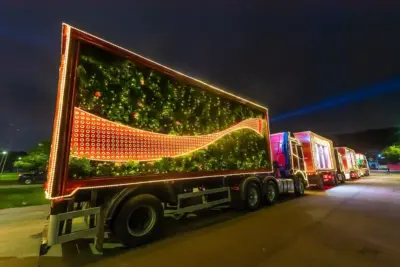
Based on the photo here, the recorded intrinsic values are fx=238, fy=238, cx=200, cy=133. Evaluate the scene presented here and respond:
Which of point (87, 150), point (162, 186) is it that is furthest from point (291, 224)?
point (87, 150)

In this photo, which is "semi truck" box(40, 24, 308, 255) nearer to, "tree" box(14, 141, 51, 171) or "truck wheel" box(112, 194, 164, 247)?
"truck wheel" box(112, 194, 164, 247)

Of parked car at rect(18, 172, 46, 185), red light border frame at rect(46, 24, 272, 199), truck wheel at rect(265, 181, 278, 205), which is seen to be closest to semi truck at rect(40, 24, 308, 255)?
red light border frame at rect(46, 24, 272, 199)

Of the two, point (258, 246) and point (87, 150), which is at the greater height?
point (87, 150)

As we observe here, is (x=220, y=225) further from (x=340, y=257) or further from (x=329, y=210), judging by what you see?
(x=329, y=210)

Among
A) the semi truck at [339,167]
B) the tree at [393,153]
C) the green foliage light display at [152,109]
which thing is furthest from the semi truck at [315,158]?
the tree at [393,153]

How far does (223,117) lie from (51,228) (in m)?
5.62

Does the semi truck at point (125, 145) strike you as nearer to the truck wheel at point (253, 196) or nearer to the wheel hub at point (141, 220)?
the wheel hub at point (141, 220)

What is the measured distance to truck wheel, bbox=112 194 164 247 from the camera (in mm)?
4902

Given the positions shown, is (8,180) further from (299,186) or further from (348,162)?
(348,162)

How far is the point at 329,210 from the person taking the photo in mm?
8625

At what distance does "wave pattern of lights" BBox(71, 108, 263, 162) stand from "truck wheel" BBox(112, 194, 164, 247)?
96 centimetres

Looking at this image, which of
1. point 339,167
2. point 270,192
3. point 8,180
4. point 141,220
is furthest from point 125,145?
point 8,180

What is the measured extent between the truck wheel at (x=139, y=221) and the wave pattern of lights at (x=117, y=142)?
3.15 ft

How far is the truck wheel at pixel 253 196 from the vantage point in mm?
8758
